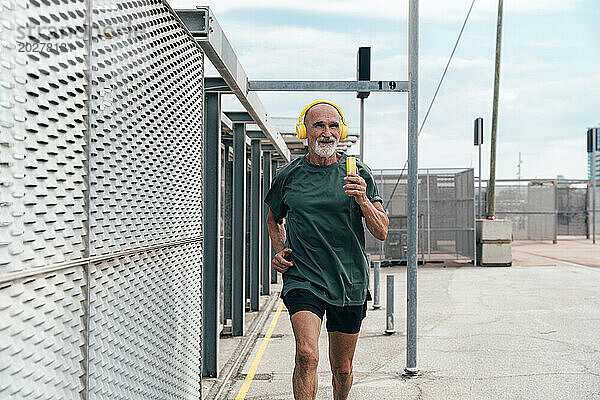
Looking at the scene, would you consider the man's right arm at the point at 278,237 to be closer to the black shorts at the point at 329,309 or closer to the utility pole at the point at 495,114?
the black shorts at the point at 329,309

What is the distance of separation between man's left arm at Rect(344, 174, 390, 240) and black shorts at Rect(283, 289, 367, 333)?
1.78 feet

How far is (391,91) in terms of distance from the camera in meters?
6.95

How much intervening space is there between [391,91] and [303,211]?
2802 mm

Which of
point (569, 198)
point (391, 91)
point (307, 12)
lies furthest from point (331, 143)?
point (569, 198)

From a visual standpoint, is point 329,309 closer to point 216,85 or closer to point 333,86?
point 216,85

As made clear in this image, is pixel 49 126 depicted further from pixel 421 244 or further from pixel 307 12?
pixel 421 244

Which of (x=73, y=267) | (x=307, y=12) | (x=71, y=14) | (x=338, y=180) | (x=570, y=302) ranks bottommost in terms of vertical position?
(x=570, y=302)

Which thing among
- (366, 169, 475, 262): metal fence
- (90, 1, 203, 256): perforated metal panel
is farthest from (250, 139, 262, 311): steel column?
(366, 169, 475, 262): metal fence

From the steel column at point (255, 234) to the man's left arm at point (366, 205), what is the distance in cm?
651

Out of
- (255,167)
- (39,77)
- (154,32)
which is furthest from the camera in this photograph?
(255,167)

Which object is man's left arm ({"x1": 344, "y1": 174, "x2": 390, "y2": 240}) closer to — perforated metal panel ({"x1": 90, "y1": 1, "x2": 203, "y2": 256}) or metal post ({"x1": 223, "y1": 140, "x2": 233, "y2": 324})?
perforated metal panel ({"x1": 90, "y1": 1, "x2": 203, "y2": 256})

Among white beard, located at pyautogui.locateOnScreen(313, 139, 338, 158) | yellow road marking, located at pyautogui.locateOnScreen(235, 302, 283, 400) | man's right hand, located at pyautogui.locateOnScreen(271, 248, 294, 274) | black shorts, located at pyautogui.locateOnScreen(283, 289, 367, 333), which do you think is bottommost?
yellow road marking, located at pyautogui.locateOnScreen(235, 302, 283, 400)

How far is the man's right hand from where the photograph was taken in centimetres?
449

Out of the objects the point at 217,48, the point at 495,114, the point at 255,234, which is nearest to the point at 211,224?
the point at 217,48
